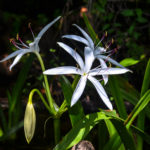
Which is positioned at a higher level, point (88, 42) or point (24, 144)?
point (88, 42)

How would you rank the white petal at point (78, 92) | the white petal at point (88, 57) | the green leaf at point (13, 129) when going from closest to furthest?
the white petal at point (78, 92), the white petal at point (88, 57), the green leaf at point (13, 129)

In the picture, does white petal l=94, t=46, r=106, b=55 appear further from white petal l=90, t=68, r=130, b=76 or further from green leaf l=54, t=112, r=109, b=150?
green leaf l=54, t=112, r=109, b=150

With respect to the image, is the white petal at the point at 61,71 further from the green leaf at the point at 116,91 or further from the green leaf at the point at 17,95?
the green leaf at the point at 17,95

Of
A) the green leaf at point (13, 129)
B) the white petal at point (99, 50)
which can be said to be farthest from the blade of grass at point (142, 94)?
the green leaf at point (13, 129)

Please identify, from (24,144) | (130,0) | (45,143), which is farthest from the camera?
(130,0)

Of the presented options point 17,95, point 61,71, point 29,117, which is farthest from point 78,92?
point 17,95

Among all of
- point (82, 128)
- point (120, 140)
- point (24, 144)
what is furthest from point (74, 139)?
point (24, 144)

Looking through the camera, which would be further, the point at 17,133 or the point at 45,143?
the point at 17,133

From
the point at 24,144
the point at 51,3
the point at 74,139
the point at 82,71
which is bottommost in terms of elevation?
the point at 24,144

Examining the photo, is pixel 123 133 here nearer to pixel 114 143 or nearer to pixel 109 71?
pixel 114 143

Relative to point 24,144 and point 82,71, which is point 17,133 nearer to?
point 24,144

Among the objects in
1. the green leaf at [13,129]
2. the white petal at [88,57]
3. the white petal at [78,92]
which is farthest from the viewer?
the green leaf at [13,129]
